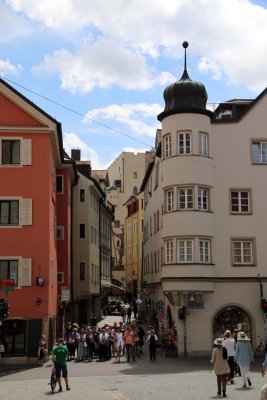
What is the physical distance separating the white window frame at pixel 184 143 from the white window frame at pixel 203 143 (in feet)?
1.86

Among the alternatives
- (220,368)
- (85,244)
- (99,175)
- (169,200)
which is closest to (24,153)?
(169,200)

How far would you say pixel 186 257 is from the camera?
31859 millimetres

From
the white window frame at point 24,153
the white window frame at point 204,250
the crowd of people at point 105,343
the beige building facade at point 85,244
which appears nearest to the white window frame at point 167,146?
the white window frame at point 204,250

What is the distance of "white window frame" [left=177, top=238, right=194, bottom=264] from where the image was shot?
31828 mm

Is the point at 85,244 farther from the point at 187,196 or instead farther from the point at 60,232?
the point at 187,196

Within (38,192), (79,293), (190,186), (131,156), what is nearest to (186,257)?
(190,186)

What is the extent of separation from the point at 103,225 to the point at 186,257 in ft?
107

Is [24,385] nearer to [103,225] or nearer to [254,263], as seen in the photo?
[254,263]

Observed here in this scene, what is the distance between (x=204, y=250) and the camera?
32344mm

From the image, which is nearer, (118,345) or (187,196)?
(118,345)

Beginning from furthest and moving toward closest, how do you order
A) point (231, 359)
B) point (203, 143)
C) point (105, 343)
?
1. point (203, 143)
2. point (105, 343)
3. point (231, 359)

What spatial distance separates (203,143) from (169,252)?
650 cm

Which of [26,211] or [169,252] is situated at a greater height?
[26,211]

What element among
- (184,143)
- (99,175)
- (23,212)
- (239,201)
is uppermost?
(99,175)
